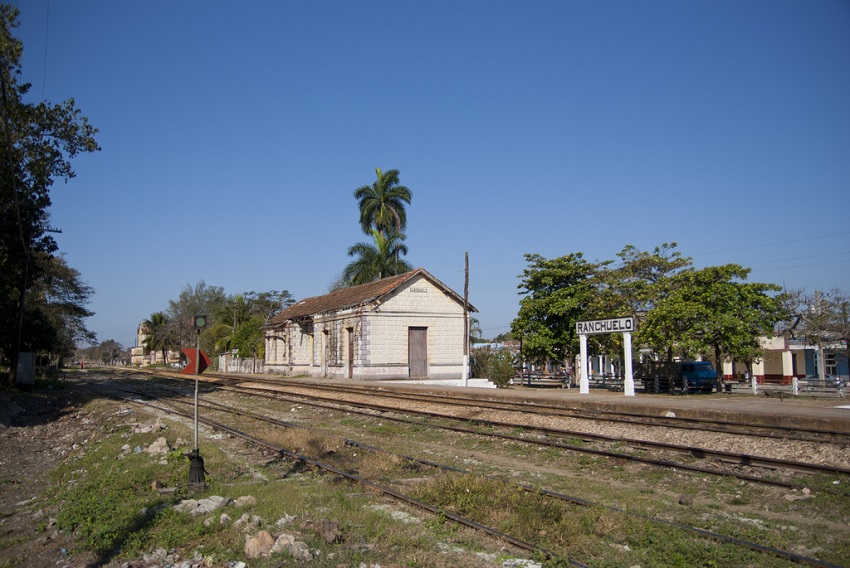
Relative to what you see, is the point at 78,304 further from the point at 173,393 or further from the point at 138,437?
the point at 138,437

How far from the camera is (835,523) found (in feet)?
22.3

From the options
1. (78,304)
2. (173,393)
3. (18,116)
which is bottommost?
(173,393)

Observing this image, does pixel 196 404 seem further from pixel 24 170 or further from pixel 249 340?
pixel 249 340

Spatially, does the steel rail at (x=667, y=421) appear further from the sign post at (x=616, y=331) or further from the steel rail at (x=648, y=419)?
the sign post at (x=616, y=331)

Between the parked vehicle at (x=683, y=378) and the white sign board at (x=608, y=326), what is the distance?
197 inches

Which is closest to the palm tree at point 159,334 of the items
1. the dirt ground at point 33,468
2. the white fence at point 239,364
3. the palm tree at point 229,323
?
the palm tree at point 229,323

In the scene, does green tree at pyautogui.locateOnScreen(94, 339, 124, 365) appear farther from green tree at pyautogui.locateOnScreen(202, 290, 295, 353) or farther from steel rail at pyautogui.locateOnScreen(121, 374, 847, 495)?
steel rail at pyautogui.locateOnScreen(121, 374, 847, 495)

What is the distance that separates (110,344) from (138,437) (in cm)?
16365

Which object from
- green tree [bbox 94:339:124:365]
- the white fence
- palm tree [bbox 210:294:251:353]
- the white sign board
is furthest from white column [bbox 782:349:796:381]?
green tree [bbox 94:339:124:365]

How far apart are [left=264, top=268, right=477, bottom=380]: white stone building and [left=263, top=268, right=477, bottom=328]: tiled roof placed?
0.21 feet

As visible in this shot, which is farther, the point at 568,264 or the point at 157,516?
the point at 568,264

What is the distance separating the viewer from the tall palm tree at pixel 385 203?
5428cm

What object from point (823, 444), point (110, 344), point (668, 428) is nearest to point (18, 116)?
point (668, 428)

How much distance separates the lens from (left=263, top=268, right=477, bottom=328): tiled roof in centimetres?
3538
